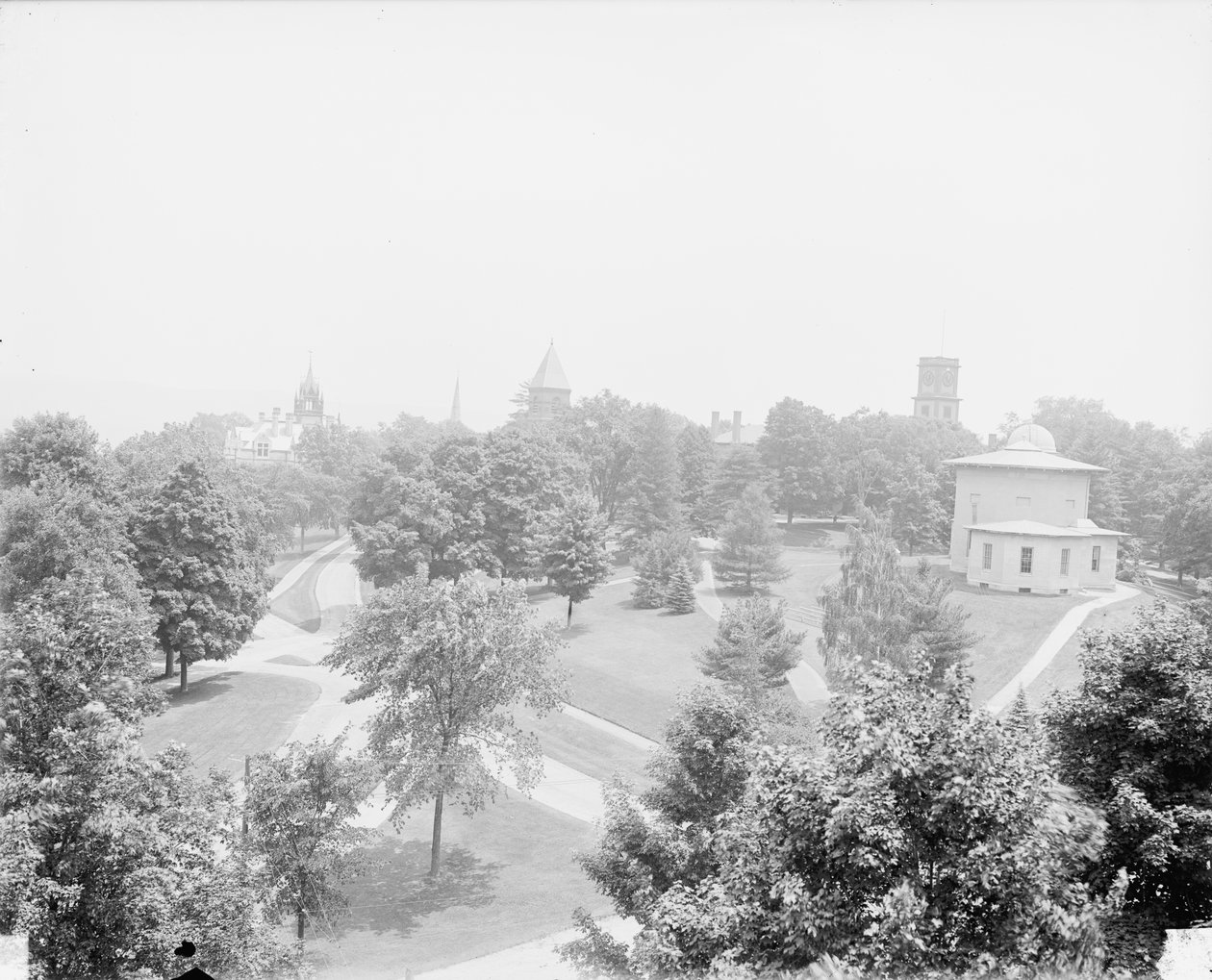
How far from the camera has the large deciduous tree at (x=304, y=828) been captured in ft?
50.0

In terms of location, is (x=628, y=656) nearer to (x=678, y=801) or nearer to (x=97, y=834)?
(x=678, y=801)

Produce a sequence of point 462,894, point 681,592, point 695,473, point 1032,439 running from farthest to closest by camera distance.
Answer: point 695,473 < point 1032,439 < point 681,592 < point 462,894

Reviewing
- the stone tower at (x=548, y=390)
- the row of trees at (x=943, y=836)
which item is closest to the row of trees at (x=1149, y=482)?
the stone tower at (x=548, y=390)

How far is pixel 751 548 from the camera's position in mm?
43188

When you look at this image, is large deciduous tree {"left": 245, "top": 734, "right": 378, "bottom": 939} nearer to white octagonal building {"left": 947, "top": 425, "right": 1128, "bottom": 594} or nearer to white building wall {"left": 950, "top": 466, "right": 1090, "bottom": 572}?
white octagonal building {"left": 947, "top": 425, "right": 1128, "bottom": 594}

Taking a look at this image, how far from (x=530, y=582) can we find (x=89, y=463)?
23379 millimetres

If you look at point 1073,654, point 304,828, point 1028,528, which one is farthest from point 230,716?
point 1028,528

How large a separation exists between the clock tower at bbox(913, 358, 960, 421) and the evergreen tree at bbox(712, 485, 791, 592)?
5480cm

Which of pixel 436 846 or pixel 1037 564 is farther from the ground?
pixel 1037 564

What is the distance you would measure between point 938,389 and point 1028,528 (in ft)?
200

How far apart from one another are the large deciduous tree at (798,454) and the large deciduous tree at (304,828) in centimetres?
4576

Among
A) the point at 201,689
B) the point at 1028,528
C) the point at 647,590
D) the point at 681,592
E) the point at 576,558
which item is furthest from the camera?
the point at 647,590

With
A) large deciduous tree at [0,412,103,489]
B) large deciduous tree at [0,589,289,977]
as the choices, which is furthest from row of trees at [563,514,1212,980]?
large deciduous tree at [0,412,103,489]

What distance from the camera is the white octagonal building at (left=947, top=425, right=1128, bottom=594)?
40281 mm
